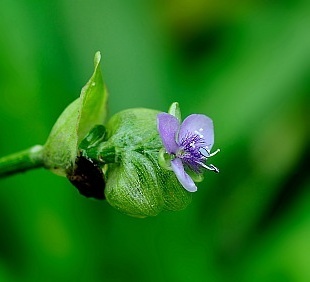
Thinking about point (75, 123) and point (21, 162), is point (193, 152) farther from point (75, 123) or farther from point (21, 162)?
point (21, 162)

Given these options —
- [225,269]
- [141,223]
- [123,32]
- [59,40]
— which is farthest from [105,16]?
[225,269]

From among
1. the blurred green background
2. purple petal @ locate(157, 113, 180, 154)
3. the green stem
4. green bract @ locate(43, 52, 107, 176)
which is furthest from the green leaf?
the blurred green background

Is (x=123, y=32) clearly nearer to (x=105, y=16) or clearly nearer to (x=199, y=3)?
(x=105, y=16)

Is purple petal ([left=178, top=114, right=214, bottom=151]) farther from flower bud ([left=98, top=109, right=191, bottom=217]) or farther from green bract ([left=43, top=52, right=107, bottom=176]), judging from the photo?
green bract ([left=43, top=52, right=107, bottom=176])

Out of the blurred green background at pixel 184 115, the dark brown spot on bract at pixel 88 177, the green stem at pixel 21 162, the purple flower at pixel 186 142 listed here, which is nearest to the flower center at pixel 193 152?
the purple flower at pixel 186 142

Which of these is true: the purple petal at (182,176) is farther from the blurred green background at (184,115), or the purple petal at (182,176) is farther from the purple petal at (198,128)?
the blurred green background at (184,115)

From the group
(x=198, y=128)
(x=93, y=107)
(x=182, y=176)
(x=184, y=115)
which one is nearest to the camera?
(x=182, y=176)

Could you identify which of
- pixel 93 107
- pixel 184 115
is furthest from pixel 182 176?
pixel 184 115
